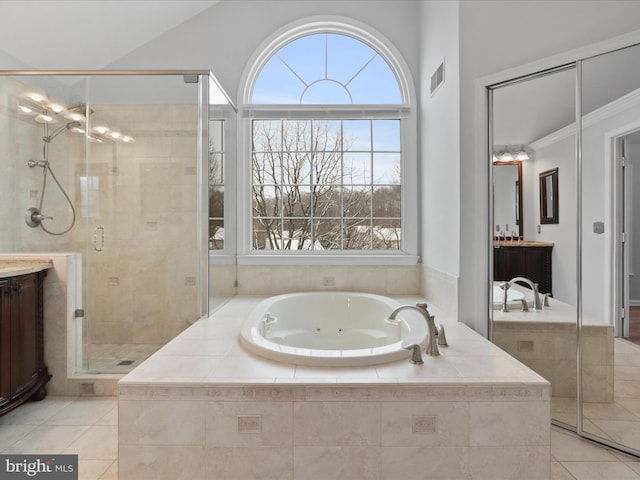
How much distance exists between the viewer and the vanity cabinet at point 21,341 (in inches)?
84.5

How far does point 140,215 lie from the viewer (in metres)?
2.99

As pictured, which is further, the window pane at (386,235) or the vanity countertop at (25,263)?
the window pane at (386,235)

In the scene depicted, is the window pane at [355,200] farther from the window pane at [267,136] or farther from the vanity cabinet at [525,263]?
the vanity cabinet at [525,263]

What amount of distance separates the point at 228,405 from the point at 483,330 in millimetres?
1588

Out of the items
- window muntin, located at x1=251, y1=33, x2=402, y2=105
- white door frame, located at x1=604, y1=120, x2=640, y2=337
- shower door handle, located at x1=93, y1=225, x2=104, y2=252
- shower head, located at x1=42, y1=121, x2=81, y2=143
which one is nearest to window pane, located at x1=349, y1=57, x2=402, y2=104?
window muntin, located at x1=251, y1=33, x2=402, y2=105

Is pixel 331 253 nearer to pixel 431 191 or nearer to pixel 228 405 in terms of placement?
pixel 431 191

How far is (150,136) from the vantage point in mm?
3041

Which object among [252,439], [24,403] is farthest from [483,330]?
[24,403]

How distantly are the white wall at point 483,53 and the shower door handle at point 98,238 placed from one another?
2.47 metres

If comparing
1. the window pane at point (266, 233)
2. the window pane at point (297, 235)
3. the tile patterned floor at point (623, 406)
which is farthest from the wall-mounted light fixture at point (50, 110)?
the tile patterned floor at point (623, 406)

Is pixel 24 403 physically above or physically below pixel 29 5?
below

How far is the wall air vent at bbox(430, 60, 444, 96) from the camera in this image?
2736 mm

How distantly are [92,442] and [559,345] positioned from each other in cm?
245

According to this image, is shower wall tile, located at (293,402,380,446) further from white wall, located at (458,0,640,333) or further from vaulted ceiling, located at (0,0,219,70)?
vaulted ceiling, located at (0,0,219,70)
